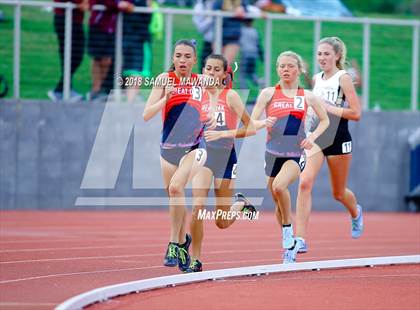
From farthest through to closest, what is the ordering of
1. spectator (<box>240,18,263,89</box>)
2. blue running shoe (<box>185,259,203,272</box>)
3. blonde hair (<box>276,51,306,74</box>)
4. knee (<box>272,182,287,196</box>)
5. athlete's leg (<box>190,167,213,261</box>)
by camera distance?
spectator (<box>240,18,263,89</box>), blonde hair (<box>276,51,306,74</box>), knee (<box>272,182,287,196</box>), athlete's leg (<box>190,167,213,261</box>), blue running shoe (<box>185,259,203,272</box>)

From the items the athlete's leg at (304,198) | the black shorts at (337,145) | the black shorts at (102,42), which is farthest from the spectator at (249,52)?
the athlete's leg at (304,198)

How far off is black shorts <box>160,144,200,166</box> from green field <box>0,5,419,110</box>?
960 cm

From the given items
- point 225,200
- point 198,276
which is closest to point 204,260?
point 225,200

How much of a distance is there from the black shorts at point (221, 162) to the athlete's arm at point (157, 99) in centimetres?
80

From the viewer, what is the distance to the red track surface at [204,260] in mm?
9484

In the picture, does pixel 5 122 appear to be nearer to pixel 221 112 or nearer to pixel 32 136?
pixel 32 136

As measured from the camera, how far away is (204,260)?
13.0 metres

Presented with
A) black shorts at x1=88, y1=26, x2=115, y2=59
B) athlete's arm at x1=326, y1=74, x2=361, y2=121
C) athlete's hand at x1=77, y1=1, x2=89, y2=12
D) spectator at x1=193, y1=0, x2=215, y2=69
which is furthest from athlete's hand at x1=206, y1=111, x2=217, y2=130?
spectator at x1=193, y1=0, x2=215, y2=69

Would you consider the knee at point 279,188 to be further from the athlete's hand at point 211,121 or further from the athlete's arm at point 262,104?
the athlete's hand at point 211,121

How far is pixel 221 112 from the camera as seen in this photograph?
469 inches

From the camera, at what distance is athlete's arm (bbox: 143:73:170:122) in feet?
37.3

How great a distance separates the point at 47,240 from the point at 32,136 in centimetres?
636

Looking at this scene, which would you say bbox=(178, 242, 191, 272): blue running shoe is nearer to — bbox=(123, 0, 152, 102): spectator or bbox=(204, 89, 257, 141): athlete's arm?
bbox=(204, 89, 257, 141): athlete's arm

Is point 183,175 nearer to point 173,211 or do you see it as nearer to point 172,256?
point 173,211
